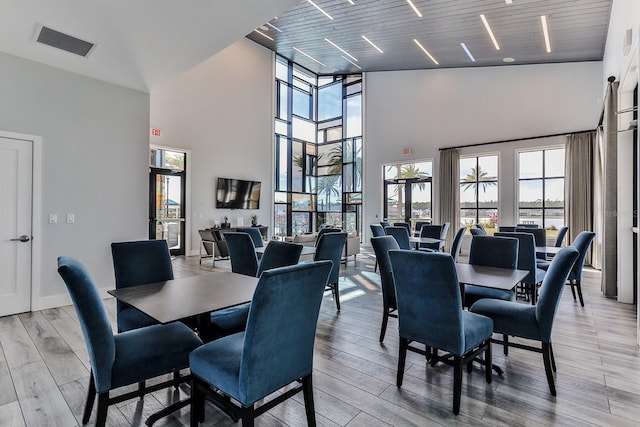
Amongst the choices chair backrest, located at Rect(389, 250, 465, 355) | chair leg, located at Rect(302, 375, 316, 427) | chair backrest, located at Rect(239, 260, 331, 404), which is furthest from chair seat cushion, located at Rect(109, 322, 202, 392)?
chair backrest, located at Rect(389, 250, 465, 355)

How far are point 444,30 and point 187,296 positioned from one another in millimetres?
7051

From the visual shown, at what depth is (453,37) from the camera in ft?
22.6

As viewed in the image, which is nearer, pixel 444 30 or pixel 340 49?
pixel 444 30

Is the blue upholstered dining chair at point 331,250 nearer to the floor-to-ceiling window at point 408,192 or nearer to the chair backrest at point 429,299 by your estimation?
the chair backrest at point 429,299

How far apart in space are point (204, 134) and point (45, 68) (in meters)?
4.90

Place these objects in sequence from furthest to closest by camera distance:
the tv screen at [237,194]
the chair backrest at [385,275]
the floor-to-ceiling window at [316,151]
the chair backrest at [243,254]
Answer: the floor-to-ceiling window at [316,151] → the tv screen at [237,194] → the chair backrest at [243,254] → the chair backrest at [385,275]

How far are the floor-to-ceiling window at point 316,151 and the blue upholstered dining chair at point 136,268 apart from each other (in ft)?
26.6

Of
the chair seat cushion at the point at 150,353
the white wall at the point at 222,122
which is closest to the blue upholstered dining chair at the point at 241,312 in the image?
the chair seat cushion at the point at 150,353

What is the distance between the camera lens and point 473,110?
8664 millimetres

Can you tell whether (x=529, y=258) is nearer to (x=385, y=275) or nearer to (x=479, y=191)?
(x=385, y=275)

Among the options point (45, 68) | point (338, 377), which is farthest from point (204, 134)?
point (338, 377)

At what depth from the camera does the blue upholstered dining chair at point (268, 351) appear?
1.45m

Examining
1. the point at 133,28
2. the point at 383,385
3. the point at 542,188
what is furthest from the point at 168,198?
the point at 542,188

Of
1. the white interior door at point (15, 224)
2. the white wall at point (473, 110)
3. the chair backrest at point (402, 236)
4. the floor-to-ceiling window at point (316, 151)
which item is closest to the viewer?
the white interior door at point (15, 224)
